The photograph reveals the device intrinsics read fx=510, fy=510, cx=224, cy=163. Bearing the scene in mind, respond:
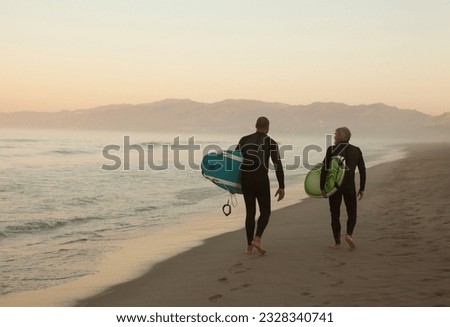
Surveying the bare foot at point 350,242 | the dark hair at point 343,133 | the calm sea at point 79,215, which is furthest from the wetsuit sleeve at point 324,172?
the calm sea at point 79,215

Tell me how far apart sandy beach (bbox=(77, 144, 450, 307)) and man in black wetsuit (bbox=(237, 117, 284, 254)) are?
616 millimetres

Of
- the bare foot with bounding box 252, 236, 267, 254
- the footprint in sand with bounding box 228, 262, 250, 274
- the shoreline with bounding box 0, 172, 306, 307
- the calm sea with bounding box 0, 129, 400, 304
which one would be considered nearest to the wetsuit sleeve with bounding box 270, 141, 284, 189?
the bare foot with bounding box 252, 236, 267, 254

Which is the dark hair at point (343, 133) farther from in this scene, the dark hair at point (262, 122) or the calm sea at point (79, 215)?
the calm sea at point (79, 215)

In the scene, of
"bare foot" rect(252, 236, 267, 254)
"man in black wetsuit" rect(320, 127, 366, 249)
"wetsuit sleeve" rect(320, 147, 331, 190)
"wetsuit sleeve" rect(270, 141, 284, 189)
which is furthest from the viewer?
"wetsuit sleeve" rect(320, 147, 331, 190)

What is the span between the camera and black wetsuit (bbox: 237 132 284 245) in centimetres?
695

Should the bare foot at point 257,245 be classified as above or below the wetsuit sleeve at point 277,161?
below

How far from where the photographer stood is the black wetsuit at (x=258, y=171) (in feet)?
22.8

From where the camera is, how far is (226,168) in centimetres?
740

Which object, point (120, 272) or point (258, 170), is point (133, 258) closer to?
point (120, 272)

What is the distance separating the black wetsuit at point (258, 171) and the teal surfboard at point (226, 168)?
193 millimetres

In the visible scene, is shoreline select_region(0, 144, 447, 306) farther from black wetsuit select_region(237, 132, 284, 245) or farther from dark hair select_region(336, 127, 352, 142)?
dark hair select_region(336, 127, 352, 142)

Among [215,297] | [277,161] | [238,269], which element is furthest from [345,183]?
[215,297]
